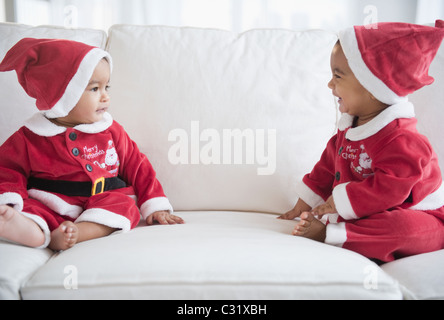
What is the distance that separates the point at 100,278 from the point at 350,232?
592mm

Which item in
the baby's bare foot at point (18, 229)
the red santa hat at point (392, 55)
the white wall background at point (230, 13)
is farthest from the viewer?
the white wall background at point (230, 13)

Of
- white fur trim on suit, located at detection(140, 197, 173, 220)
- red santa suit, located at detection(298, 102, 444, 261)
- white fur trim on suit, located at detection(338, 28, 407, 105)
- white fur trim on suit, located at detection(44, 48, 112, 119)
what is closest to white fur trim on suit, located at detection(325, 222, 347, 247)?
red santa suit, located at detection(298, 102, 444, 261)

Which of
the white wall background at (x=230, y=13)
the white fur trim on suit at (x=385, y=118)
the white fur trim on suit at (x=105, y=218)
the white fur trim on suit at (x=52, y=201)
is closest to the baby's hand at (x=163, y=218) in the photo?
the white fur trim on suit at (x=105, y=218)

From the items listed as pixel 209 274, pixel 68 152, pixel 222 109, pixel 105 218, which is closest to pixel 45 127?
pixel 68 152

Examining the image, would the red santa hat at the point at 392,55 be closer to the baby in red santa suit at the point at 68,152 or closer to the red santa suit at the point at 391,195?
the red santa suit at the point at 391,195

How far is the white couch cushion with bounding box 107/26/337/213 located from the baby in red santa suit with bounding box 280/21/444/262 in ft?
0.79

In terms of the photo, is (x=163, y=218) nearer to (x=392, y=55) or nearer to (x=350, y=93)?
(x=350, y=93)

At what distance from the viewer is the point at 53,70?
3.79ft

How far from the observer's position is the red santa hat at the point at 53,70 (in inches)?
45.4

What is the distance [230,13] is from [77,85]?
1.22 m

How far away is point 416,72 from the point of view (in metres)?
1.09

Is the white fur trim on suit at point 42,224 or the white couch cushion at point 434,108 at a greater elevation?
the white couch cushion at point 434,108

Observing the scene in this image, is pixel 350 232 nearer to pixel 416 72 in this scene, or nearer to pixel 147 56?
pixel 416 72
